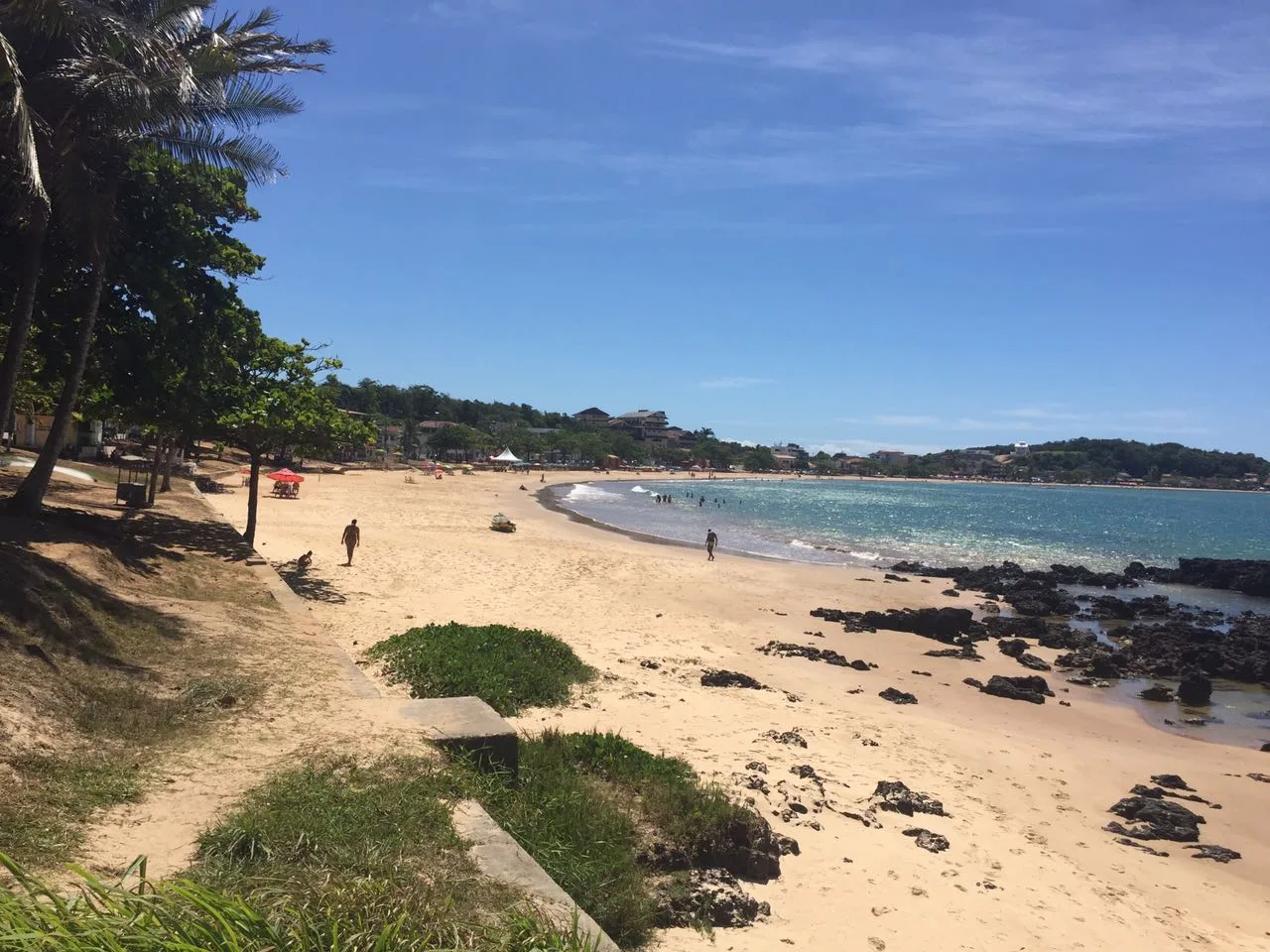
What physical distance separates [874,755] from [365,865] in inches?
322

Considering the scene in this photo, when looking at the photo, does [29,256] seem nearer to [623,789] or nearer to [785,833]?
[623,789]

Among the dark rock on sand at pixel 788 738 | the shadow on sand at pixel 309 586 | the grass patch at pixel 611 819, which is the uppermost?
the grass patch at pixel 611 819

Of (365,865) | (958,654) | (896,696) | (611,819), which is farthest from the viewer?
(958,654)

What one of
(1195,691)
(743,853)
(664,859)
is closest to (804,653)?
(1195,691)

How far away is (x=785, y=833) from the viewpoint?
7.49 meters

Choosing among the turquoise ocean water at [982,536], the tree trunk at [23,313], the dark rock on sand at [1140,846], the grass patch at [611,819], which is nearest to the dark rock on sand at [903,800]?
the dark rock on sand at [1140,846]

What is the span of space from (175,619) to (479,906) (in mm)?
6658

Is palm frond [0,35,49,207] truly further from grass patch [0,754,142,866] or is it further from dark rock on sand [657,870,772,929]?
dark rock on sand [657,870,772,929]

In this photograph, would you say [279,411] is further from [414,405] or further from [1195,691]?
[414,405]

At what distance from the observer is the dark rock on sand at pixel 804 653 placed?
1700 centimetres

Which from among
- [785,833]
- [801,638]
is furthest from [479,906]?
[801,638]

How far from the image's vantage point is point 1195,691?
16953 mm

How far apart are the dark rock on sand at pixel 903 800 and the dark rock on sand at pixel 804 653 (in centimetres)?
773

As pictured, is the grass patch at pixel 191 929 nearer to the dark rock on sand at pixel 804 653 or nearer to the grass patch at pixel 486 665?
the grass patch at pixel 486 665
